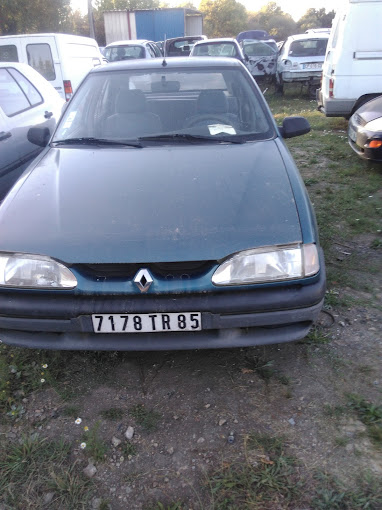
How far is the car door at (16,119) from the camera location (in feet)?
14.8

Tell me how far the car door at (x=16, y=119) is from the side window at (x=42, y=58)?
11.6 ft

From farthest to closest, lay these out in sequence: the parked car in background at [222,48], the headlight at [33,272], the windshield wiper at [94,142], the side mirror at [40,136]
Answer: the parked car in background at [222,48], the side mirror at [40,136], the windshield wiper at [94,142], the headlight at [33,272]

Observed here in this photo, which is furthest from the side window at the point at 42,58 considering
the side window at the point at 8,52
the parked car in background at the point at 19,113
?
the parked car in background at the point at 19,113

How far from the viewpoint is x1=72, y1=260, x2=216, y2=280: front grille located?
2.08 meters

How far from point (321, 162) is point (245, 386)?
15.8 feet

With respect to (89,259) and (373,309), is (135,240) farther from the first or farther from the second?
(373,309)

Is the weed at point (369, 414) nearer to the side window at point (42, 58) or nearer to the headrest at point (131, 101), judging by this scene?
the headrest at point (131, 101)

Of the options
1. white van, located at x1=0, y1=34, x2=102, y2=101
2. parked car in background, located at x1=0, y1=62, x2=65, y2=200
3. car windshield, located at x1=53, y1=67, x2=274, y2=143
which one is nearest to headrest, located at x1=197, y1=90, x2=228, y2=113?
car windshield, located at x1=53, y1=67, x2=274, y2=143

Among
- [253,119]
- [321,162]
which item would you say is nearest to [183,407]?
[253,119]

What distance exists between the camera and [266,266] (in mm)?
2104

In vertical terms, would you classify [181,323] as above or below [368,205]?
above

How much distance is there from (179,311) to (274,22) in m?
53.0

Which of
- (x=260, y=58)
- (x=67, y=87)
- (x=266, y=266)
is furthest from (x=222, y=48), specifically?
Result: (x=266, y=266)

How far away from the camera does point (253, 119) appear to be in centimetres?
323
